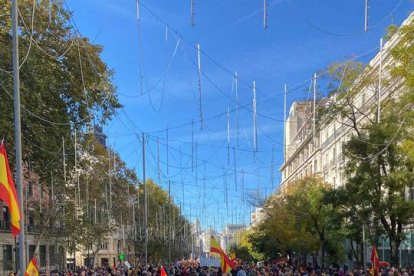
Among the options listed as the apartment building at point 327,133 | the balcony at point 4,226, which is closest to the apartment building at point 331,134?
the apartment building at point 327,133

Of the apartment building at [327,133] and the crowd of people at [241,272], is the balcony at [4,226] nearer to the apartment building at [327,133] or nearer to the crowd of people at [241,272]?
the crowd of people at [241,272]

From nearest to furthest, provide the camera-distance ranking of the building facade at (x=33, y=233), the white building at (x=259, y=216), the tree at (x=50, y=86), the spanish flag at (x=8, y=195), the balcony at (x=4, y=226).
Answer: the spanish flag at (x=8, y=195), the tree at (x=50, y=86), the building facade at (x=33, y=233), the balcony at (x=4, y=226), the white building at (x=259, y=216)

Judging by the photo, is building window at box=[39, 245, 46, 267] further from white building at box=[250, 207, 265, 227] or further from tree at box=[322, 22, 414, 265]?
tree at box=[322, 22, 414, 265]

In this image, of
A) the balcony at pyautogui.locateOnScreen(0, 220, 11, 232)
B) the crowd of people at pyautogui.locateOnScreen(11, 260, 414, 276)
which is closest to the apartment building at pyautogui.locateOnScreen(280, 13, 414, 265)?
the crowd of people at pyautogui.locateOnScreen(11, 260, 414, 276)

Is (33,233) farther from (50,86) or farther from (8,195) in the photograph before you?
(8,195)

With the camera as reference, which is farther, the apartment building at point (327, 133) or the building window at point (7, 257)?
the building window at point (7, 257)

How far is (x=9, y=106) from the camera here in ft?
82.6

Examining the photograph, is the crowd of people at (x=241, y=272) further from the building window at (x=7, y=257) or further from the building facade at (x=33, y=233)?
the building window at (x=7, y=257)

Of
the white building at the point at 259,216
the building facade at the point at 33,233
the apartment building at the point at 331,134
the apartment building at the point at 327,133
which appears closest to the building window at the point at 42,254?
the building facade at the point at 33,233

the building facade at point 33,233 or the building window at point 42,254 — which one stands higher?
the building facade at point 33,233

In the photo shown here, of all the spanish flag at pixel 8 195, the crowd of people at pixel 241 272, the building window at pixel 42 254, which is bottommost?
the building window at pixel 42 254

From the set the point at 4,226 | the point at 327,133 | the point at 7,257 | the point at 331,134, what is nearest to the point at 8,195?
the point at 4,226

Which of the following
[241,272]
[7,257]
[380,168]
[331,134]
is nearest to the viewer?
[241,272]

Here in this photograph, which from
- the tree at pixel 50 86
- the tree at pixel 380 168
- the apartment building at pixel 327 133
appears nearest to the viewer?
the tree at pixel 50 86
